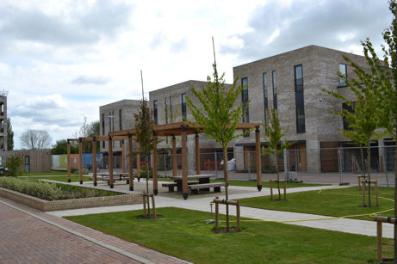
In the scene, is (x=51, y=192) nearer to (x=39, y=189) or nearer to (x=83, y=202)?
(x=39, y=189)

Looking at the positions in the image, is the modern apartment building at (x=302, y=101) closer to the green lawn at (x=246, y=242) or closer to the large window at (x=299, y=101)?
the large window at (x=299, y=101)

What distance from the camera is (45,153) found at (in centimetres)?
5791

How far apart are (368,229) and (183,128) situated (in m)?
10.2

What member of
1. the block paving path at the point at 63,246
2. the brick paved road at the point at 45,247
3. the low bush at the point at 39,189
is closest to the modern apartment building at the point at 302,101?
the low bush at the point at 39,189

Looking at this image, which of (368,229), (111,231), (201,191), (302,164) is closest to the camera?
(368,229)

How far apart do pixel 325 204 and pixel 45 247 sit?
927 centimetres

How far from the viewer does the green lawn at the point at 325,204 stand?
13070 millimetres

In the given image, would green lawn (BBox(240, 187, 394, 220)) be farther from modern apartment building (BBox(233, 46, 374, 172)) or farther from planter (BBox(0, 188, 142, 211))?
modern apartment building (BBox(233, 46, 374, 172))

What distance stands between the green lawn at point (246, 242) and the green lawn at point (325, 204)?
2824 mm

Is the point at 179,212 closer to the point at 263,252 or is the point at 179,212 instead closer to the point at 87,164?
the point at 263,252

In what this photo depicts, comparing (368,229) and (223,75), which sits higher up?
(223,75)

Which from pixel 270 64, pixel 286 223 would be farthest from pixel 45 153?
pixel 286 223

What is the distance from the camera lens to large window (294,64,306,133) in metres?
43.4

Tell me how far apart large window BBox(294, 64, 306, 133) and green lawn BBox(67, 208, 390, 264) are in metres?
32.5
